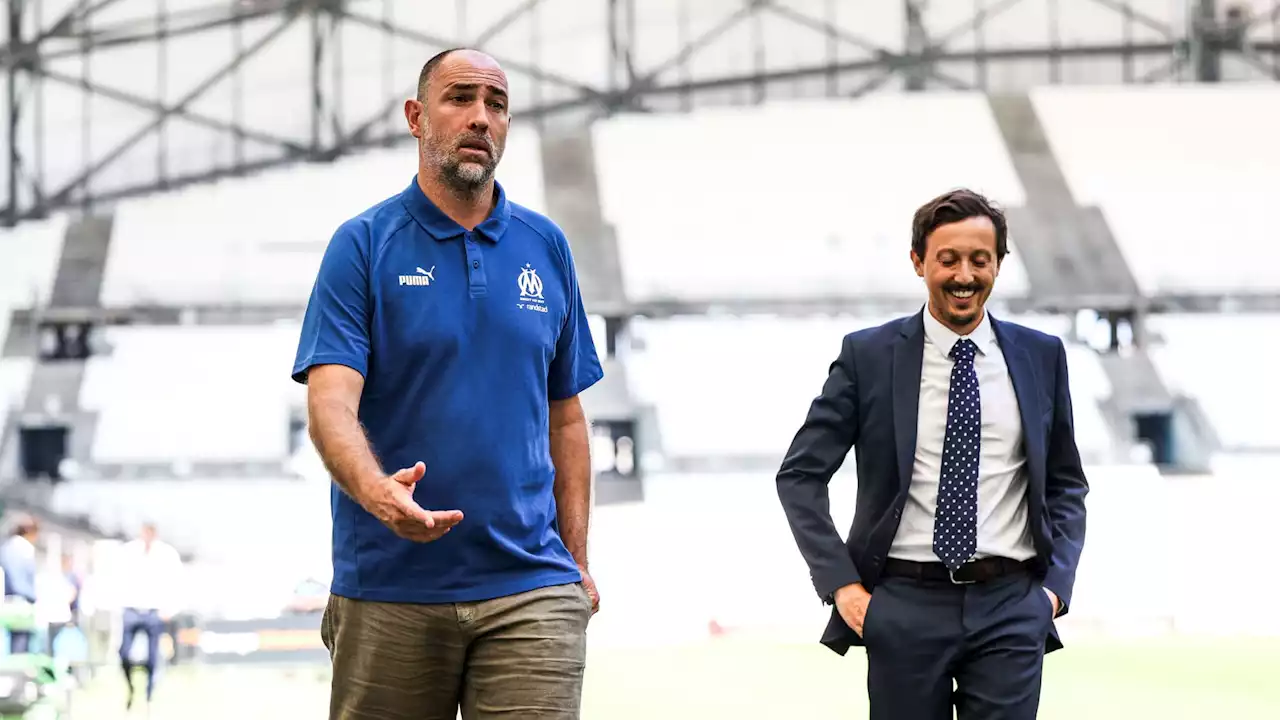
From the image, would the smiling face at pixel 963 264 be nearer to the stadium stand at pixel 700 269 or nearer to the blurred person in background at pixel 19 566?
the blurred person in background at pixel 19 566

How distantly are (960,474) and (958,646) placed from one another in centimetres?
34

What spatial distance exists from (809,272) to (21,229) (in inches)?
385

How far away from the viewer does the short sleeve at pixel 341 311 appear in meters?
2.47

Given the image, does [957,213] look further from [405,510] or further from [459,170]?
[405,510]

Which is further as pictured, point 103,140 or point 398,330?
point 103,140

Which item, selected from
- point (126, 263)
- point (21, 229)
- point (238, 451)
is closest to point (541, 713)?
point (238, 451)

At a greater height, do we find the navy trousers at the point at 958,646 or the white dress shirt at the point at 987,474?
the white dress shirt at the point at 987,474

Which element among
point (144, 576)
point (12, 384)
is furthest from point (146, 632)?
point (12, 384)

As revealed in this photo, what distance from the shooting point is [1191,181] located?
1947 cm

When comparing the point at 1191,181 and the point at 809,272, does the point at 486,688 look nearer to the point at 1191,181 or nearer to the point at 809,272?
the point at 809,272

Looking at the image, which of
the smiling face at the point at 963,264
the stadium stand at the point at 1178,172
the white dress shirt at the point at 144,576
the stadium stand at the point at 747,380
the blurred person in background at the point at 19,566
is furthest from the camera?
the stadium stand at the point at 1178,172

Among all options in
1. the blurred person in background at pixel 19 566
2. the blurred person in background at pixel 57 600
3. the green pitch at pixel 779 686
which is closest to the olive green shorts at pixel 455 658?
the green pitch at pixel 779 686

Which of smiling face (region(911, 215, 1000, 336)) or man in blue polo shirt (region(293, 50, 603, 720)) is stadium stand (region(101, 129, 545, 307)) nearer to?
smiling face (region(911, 215, 1000, 336))

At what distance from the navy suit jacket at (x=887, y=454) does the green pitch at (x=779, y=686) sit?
16.7 ft
